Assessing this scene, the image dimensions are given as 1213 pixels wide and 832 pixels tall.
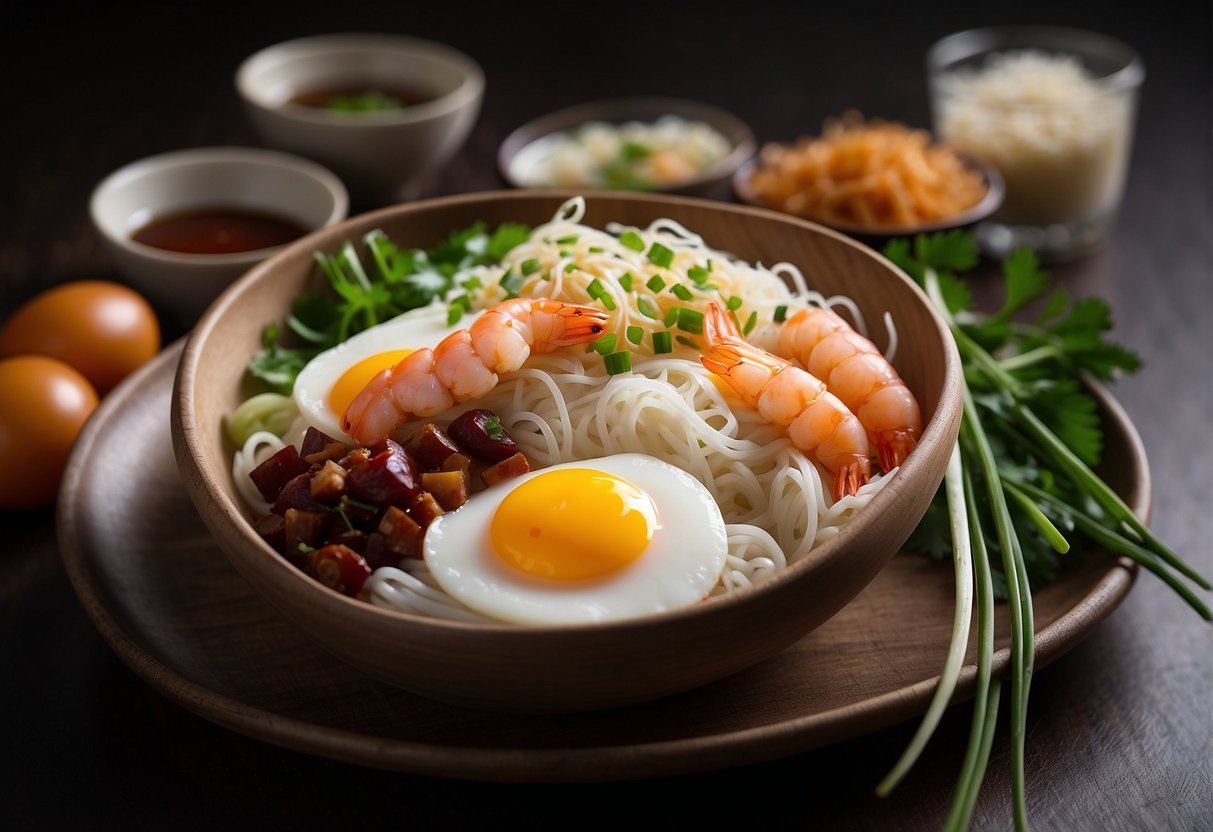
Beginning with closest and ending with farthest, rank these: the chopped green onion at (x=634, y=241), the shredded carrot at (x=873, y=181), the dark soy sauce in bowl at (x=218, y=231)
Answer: the chopped green onion at (x=634, y=241) < the dark soy sauce in bowl at (x=218, y=231) < the shredded carrot at (x=873, y=181)

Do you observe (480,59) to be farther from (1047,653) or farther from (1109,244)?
(1047,653)

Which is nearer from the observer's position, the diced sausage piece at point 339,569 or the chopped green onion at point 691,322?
the diced sausage piece at point 339,569

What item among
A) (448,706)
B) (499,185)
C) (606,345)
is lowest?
(499,185)

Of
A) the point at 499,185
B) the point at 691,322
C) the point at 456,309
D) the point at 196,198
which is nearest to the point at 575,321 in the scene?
the point at 691,322

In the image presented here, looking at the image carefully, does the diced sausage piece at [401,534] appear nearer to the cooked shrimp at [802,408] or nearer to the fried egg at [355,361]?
the fried egg at [355,361]

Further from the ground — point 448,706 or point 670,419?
point 670,419

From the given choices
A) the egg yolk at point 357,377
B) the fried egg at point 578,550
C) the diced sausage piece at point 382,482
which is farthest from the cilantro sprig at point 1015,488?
the egg yolk at point 357,377

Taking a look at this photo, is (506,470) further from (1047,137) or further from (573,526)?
(1047,137)

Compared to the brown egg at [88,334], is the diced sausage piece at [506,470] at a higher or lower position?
higher
